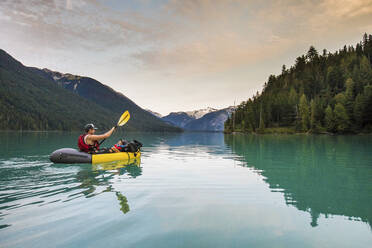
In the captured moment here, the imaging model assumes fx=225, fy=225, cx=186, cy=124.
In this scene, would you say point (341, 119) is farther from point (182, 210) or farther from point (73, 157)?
point (182, 210)

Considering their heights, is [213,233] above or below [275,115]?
below

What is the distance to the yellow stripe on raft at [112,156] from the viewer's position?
54.4ft

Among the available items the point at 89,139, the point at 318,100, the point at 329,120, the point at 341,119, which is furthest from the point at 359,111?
the point at 89,139

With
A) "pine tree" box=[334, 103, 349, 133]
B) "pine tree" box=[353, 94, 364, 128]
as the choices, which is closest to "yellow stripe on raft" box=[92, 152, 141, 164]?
"pine tree" box=[334, 103, 349, 133]

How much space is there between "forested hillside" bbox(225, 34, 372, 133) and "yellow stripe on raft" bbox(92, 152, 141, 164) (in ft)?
294

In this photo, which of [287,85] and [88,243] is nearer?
[88,243]

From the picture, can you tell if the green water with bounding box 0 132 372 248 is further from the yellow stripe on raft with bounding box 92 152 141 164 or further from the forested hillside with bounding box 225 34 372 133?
the forested hillside with bounding box 225 34 372 133

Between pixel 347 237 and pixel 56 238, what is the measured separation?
7.15 meters

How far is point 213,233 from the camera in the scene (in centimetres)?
580

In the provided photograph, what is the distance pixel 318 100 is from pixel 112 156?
109 meters

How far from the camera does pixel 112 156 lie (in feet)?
58.8

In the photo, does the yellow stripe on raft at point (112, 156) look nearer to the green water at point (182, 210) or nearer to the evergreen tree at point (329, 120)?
the green water at point (182, 210)

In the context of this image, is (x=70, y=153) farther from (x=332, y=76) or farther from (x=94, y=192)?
(x=332, y=76)

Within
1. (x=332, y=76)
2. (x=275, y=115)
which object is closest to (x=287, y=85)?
(x=332, y=76)
